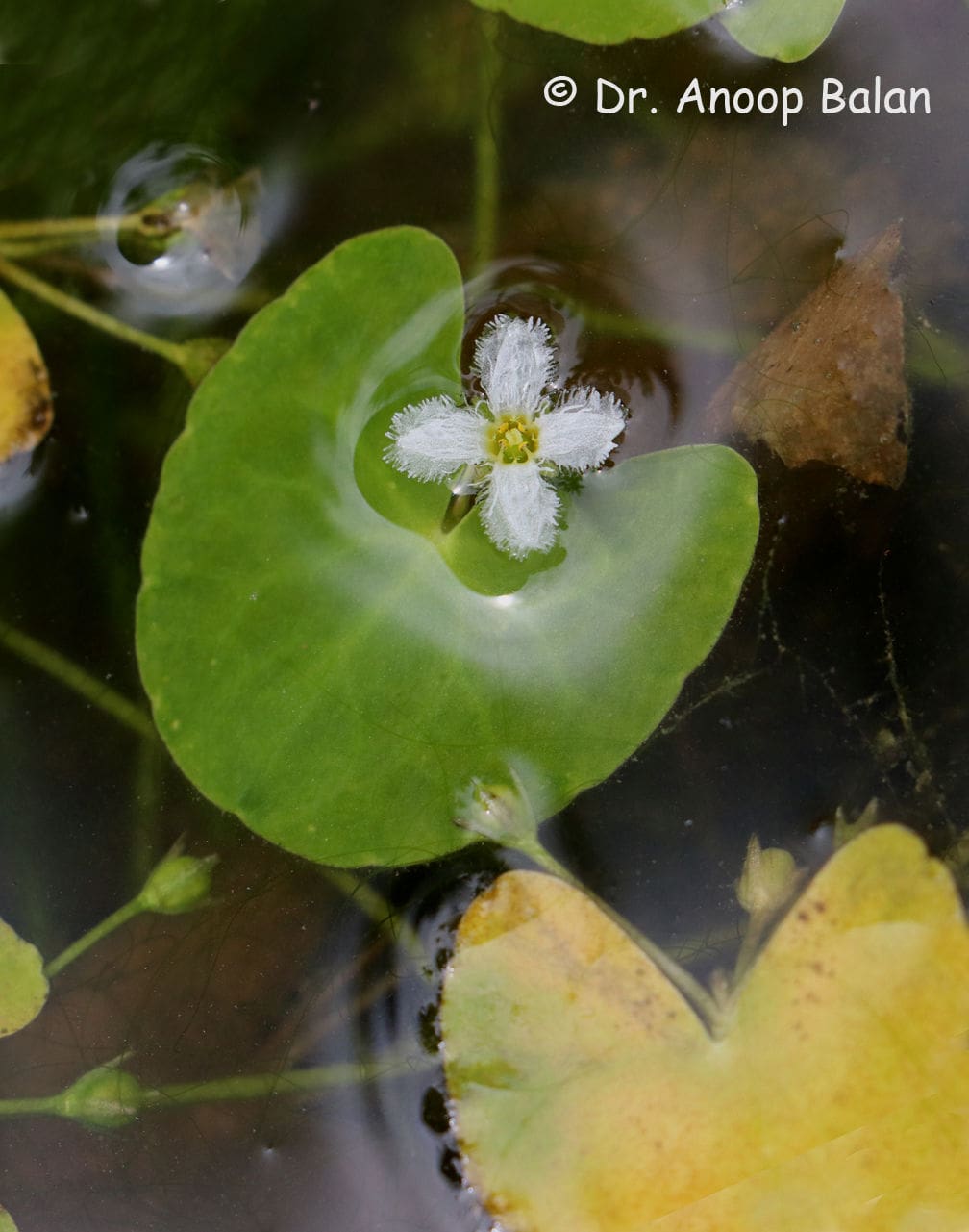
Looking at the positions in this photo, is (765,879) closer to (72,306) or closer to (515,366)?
(515,366)

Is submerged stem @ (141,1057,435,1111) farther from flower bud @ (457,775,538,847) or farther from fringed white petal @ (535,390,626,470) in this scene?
fringed white petal @ (535,390,626,470)

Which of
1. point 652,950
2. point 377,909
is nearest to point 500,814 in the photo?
point 377,909

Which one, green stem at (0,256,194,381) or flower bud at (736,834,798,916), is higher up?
green stem at (0,256,194,381)

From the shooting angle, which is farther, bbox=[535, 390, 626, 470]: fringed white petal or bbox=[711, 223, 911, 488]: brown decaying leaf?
bbox=[711, 223, 911, 488]: brown decaying leaf

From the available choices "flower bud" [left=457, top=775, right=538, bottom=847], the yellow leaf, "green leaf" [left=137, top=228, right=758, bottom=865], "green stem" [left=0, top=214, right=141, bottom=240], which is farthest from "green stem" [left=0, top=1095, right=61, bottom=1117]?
"green stem" [left=0, top=214, right=141, bottom=240]

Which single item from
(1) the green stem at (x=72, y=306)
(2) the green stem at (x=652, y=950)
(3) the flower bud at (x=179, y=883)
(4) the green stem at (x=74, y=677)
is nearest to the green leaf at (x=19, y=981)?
(3) the flower bud at (x=179, y=883)
